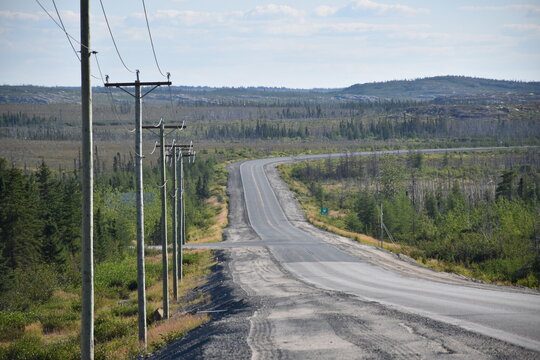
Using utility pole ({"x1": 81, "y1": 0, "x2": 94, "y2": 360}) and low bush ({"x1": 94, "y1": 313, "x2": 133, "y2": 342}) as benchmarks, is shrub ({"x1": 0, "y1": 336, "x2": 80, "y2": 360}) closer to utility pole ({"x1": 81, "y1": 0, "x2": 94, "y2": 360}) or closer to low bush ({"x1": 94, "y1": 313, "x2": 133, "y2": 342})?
low bush ({"x1": 94, "y1": 313, "x2": 133, "y2": 342})

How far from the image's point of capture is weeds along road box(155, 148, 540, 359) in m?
13.6

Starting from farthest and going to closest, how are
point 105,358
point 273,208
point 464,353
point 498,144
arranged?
point 498,144, point 273,208, point 105,358, point 464,353

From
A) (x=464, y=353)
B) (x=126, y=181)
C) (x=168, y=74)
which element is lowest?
(x=126, y=181)

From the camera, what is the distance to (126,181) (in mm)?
109500

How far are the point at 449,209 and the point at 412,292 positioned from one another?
6096 centimetres

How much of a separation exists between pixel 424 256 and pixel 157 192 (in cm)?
4801

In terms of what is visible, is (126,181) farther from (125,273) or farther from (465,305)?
(465,305)

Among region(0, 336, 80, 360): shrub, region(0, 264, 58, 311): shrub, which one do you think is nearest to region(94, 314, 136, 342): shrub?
region(0, 336, 80, 360): shrub

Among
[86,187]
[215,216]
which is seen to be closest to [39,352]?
[86,187]

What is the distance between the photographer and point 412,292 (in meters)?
23.8

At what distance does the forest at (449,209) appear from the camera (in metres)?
46.2

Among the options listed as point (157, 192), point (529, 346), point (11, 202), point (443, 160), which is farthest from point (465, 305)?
point (443, 160)

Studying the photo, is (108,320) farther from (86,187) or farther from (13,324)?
(86,187)

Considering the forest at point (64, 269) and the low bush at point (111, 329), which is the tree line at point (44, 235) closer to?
the forest at point (64, 269)
